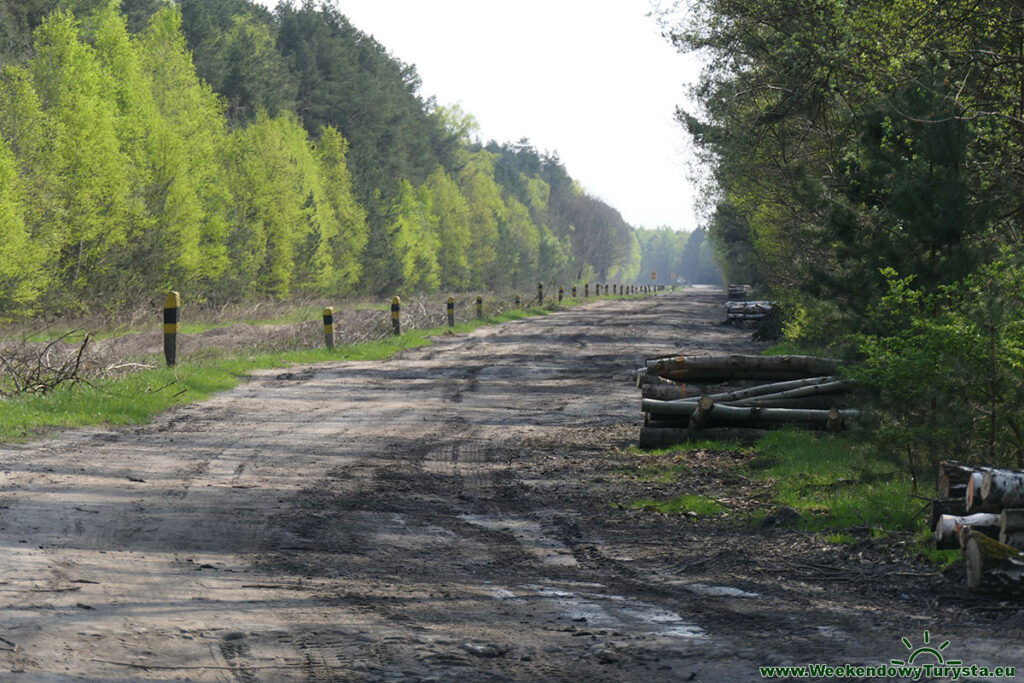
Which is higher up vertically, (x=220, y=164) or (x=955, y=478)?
(x=220, y=164)

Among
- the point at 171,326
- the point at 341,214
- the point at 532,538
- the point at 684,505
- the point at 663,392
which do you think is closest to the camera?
the point at 532,538

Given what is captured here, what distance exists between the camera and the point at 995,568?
516 cm

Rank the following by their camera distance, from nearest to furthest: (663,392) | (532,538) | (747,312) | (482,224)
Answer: (532,538)
(663,392)
(747,312)
(482,224)

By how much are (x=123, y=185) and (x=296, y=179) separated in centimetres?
1986

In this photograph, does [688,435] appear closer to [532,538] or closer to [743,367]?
[743,367]

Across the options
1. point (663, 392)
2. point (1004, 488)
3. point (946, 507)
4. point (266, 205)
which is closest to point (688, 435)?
point (663, 392)

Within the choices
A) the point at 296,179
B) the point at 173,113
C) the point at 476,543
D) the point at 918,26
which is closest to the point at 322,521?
the point at 476,543

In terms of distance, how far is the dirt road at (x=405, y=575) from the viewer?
13.7ft

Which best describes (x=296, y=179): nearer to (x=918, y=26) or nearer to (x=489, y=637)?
(x=918, y=26)

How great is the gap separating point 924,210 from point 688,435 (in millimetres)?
3287

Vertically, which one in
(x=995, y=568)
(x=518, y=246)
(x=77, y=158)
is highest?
(x=518, y=246)

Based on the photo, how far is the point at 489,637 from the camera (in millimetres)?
4484

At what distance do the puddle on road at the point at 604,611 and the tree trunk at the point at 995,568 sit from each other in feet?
5.23

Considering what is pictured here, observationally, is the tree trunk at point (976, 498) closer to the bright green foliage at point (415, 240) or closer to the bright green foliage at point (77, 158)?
the bright green foliage at point (77, 158)
